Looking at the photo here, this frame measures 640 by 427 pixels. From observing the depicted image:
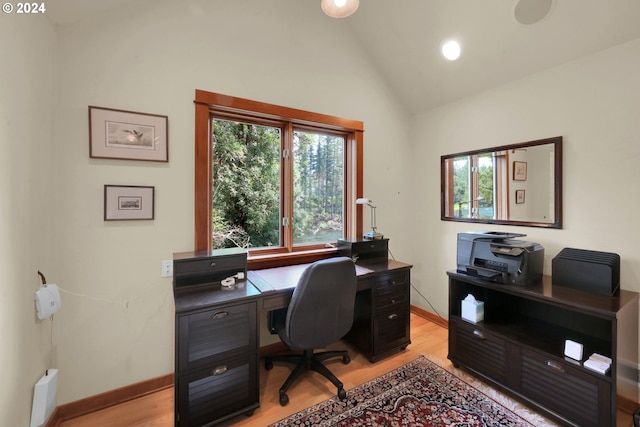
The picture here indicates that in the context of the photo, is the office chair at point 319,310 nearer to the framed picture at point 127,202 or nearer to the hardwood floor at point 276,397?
the hardwood floor at point 276,397

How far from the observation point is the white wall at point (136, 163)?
1.71 meters

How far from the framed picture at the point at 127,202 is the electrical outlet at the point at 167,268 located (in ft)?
1.11

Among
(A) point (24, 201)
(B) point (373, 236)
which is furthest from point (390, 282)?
(A) point (24, 201)

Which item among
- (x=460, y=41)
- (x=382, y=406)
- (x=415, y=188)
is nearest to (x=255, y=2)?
(x=460, y=41)

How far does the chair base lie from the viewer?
74.7 inches

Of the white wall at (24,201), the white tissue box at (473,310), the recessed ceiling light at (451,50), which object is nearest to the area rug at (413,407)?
the white tissue box at (473,310)

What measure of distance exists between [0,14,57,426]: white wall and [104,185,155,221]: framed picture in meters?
0.27

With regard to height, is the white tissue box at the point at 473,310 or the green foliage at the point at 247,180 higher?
the green foliage at the point at 247,180

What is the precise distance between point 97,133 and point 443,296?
3.37 m

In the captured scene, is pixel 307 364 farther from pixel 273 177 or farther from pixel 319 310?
pixel 273 177

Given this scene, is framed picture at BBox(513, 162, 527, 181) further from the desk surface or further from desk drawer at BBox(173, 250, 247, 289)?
desk drawer at BBox(173, 250, 247, 289)

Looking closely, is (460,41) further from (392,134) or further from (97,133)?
(97,133)

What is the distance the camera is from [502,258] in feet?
6.64

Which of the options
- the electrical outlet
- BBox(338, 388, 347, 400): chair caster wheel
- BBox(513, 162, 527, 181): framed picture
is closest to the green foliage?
the electrical outlet
